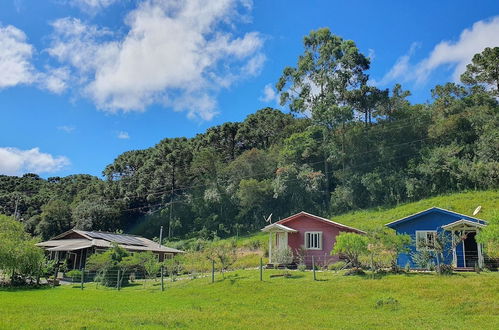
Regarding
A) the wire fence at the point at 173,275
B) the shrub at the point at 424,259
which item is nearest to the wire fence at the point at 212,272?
the wire fence at the point at 173,275

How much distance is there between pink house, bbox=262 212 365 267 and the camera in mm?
28250

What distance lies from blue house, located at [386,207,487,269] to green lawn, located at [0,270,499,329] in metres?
4.73

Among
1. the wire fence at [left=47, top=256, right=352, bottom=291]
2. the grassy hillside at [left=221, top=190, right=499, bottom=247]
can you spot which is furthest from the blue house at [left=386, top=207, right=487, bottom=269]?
the grassy hillside at [left=221, top=190, right=499, bottom=247]

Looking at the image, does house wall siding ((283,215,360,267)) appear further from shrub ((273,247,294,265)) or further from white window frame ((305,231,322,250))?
shrub ((273,247,294,265))

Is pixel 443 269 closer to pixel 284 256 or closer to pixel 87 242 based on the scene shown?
Result: pixel 284 256

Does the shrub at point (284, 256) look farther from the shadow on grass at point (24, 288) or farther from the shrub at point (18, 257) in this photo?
the shrub at point (18, 257)

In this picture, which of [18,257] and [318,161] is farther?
[318,161]

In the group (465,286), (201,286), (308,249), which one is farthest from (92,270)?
(465,286)

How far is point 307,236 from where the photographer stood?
2920 centimetres

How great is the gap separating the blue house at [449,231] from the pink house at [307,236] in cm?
408

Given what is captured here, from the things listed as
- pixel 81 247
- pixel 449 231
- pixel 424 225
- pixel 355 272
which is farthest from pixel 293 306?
pixel 81 247

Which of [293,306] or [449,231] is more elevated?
[449,231]

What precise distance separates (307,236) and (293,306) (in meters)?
14.1

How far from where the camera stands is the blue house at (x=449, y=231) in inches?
898
